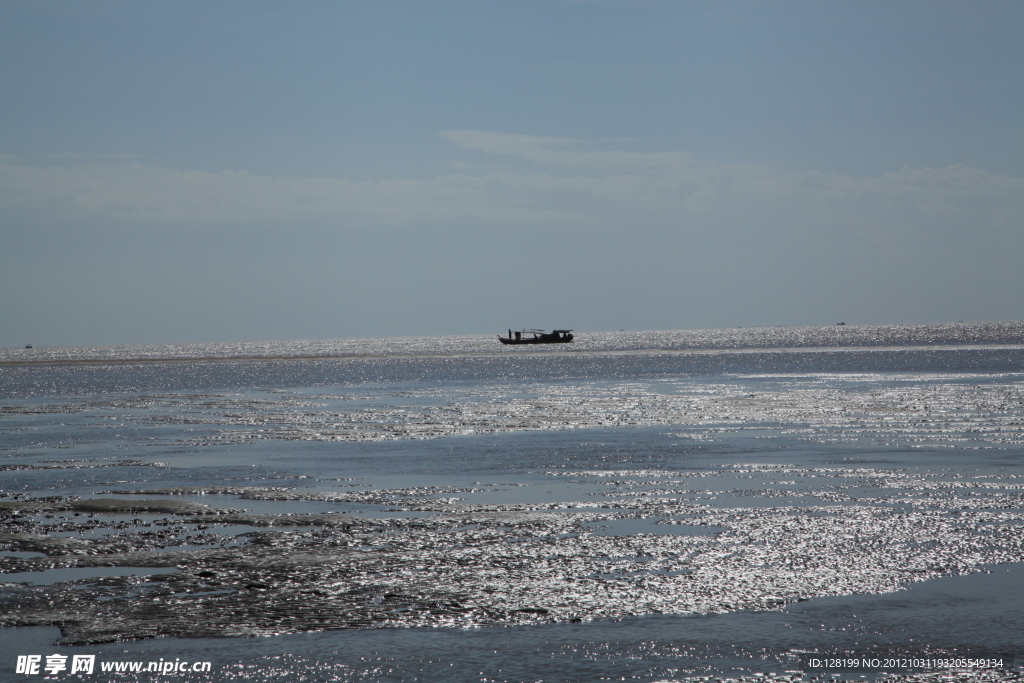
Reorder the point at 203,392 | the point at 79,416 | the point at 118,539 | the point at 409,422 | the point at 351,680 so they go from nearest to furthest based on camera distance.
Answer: the point at 351,680 → the point at 118,539 → the point at 409,422 → the point at 79,416 → the point at 203,392

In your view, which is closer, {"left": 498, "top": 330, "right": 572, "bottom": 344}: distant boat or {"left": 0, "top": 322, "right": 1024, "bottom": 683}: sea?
{"left": 0, "top": 322, "right": 1024, "bottom": 683}: sea

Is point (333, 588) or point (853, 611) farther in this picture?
point (333, 588)

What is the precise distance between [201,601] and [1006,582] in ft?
36.1

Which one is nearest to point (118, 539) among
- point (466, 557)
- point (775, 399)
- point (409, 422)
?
point (466, 557)

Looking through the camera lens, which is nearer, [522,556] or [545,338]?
[522,556]

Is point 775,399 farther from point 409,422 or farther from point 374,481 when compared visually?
point 374,481

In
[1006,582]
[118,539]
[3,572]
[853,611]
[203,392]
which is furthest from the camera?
[203,392]

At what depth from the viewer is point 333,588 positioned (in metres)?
12.6

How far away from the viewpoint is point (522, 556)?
1432 centimetres

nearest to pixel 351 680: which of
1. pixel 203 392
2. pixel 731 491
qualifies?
pixel 731 491

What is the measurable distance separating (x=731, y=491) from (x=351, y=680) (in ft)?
41.4

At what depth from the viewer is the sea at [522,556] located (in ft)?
32.9

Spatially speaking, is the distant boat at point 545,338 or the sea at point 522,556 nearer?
the sea at point 522,556

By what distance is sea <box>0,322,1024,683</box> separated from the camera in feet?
32.9
